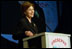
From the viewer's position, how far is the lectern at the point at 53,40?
5.84ft

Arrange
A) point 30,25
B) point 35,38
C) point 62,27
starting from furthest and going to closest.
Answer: point 62,27 < point 30,25 < point 35,38

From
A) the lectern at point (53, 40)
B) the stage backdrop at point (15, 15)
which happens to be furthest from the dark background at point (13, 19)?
the lectern at point (53, 40)

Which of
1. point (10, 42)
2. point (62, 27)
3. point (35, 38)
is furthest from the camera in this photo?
point (62, 27)

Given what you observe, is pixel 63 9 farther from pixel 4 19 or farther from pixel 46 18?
pixel 4 19

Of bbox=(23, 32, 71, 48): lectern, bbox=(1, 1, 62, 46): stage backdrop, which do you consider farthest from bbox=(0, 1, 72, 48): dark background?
bbox=(23, 32, 71, 48): lectern

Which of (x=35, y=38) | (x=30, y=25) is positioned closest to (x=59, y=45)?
(x=35, y=38)

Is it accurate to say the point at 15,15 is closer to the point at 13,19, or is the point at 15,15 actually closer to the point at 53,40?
the point at 13,19

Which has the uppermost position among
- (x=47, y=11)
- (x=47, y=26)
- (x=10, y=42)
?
(x=47, y=11)

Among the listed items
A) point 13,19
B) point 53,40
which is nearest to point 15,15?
point 13,19

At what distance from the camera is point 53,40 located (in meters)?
1.85

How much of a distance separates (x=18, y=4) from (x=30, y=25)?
2628 millimetres

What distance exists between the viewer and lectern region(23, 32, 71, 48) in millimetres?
1781

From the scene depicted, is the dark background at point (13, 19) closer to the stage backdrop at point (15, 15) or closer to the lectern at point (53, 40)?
the stage backdrop at point (15, 15)

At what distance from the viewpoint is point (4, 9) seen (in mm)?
5133
